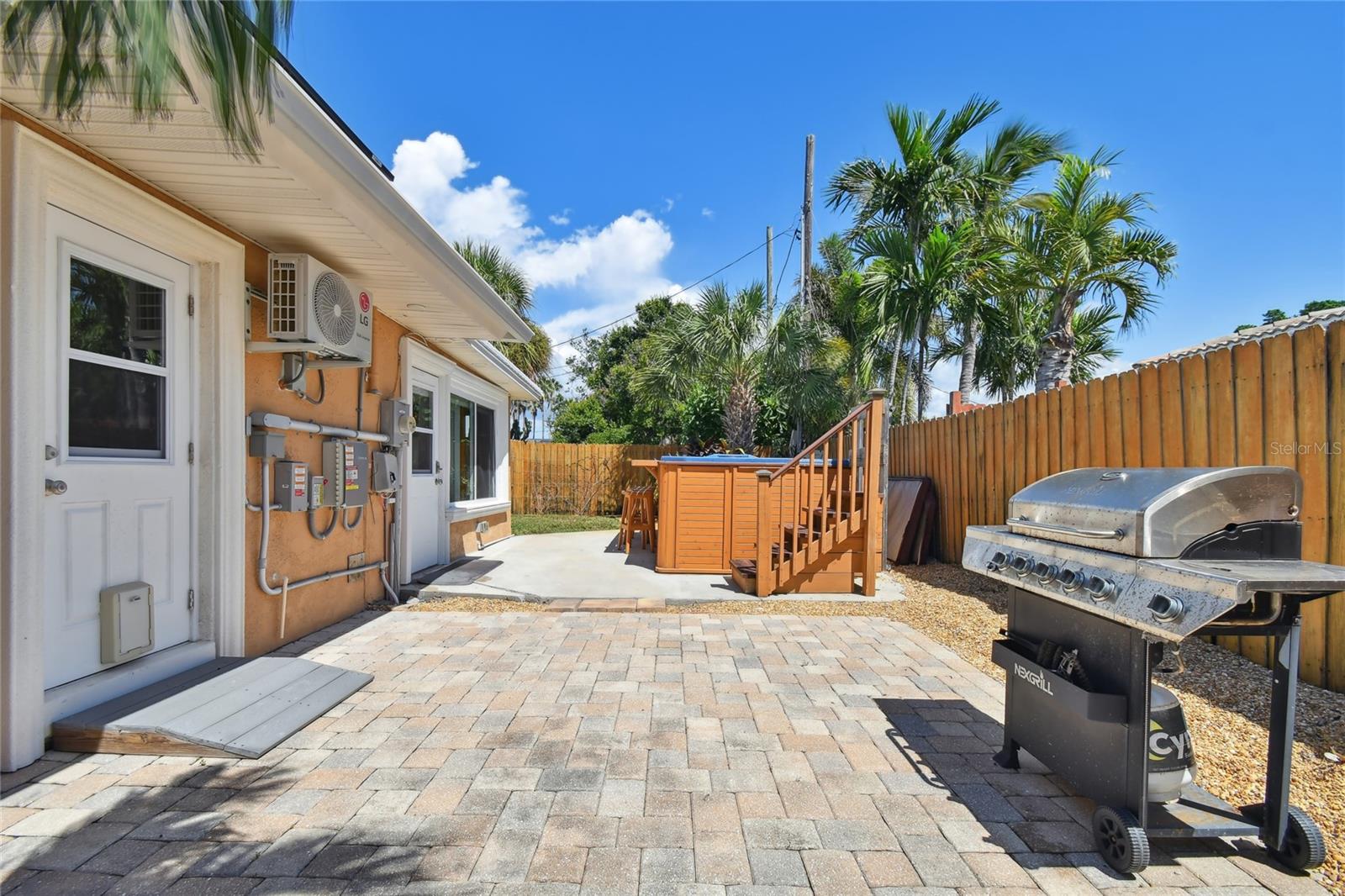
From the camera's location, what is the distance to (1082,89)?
666cm

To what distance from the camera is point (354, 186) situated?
279 cm

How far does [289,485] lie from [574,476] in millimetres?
9861

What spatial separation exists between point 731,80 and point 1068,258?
5.83 metres

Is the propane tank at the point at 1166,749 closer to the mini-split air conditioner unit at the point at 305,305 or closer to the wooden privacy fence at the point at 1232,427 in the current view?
the wooden privacy fence at the point at 1232,427

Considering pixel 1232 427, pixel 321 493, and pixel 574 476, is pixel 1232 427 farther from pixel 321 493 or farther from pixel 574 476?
pixel 574 476

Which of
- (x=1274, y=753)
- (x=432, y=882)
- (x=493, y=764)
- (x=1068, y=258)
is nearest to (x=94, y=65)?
(x=432, y=882)

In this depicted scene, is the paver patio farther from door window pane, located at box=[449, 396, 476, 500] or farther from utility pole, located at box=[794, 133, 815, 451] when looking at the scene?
utility pole, located at box=[794, 133, 815, 451]

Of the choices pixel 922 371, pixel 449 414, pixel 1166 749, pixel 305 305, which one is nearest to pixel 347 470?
pixel 305 305

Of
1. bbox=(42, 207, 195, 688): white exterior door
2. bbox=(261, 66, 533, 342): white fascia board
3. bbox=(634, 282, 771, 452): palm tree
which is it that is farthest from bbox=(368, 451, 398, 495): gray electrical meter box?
bbox=(634, 282, 771, 452): palm tree

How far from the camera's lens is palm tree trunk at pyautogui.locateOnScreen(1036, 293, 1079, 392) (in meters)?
6.69

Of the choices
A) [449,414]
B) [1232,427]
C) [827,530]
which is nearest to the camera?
[1232,427]

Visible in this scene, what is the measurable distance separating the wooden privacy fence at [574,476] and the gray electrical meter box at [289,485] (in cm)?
961

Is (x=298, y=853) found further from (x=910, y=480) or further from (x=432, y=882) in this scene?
(x=910, y=480)

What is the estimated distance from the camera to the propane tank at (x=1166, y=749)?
6.15 ft
